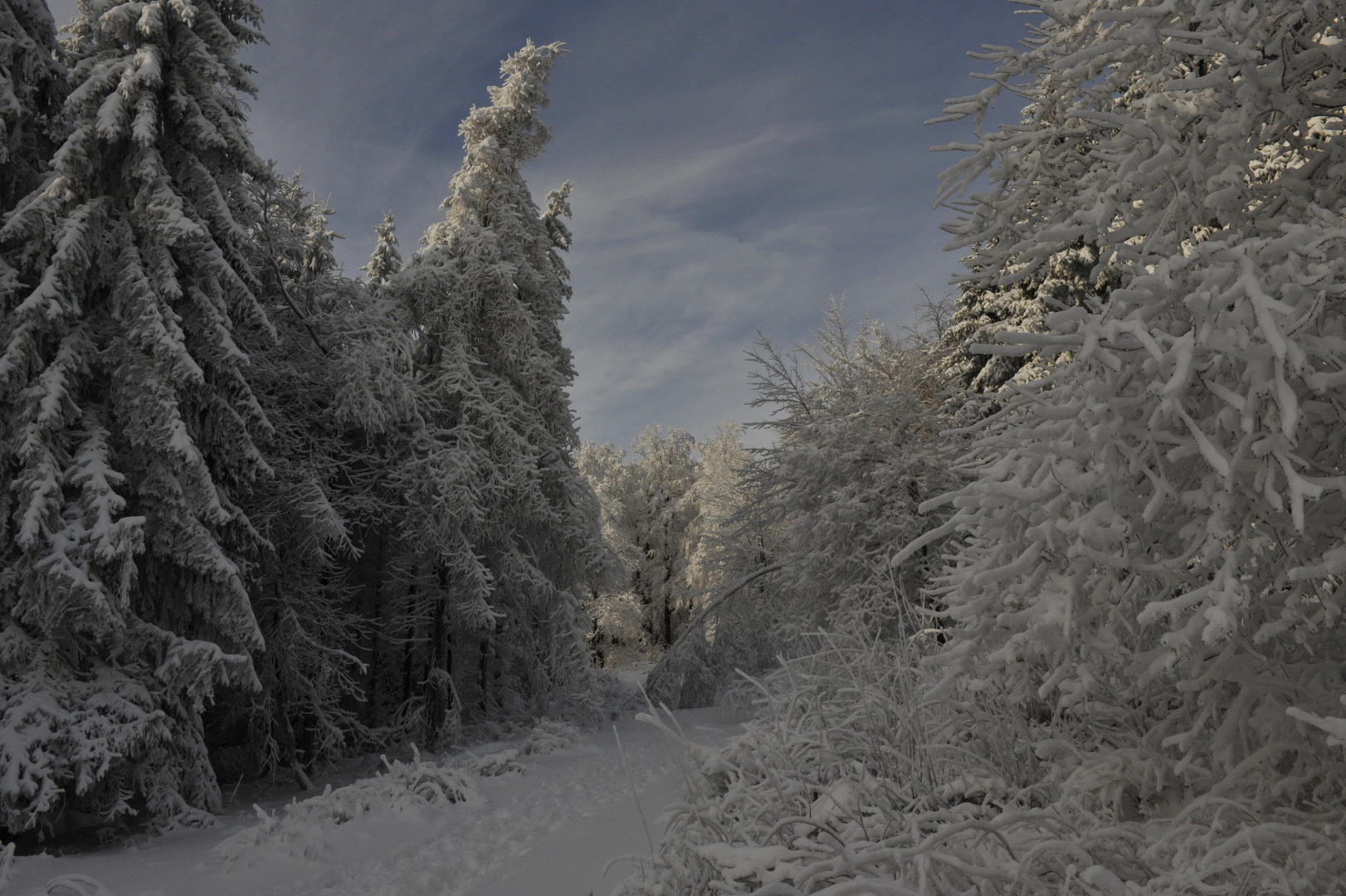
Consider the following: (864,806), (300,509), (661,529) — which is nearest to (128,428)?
(300,509)

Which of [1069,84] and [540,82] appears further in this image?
[540,82]

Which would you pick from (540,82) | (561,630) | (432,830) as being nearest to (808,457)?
(561,630)

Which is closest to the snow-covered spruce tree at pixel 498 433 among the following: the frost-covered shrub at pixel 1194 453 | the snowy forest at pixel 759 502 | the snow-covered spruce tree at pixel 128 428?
the snowy forest at pixel 759 502

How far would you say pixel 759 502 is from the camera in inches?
592

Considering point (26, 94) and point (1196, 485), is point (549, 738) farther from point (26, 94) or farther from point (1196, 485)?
point (26, 94)

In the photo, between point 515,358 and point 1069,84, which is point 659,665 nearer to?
point 515,358

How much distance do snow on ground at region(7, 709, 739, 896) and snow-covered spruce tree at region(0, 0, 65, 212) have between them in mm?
7408

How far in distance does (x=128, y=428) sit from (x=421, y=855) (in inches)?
224

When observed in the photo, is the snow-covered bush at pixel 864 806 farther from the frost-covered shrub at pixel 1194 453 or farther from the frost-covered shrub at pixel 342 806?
the frost-covered shrub at pixel 342 806

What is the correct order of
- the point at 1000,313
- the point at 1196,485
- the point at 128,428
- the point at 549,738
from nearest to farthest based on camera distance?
the point at 1196,485, the point at 128,428, the point at 549,738, the point at 1000,313

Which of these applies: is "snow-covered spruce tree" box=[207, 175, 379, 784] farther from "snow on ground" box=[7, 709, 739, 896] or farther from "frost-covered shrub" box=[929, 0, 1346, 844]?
"frost-covered shrub" box=[929, 0, 1346, 844]

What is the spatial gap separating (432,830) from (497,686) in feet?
28.4

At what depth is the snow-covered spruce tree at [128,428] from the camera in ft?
23.9

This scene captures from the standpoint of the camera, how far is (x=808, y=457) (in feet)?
40.4
